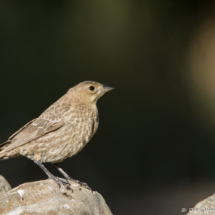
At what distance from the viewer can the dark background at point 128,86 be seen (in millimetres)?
5238

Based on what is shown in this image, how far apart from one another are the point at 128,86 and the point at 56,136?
2656 millimetres

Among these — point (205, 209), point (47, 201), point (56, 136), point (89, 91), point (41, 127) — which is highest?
point (89, 91)

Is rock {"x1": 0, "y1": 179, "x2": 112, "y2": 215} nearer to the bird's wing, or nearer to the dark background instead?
the bird's wing

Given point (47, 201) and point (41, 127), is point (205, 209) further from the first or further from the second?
point (41, 127)

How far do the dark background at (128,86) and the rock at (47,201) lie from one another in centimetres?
234

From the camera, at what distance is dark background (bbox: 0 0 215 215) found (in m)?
5.24

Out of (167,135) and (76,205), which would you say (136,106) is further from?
(76,205)

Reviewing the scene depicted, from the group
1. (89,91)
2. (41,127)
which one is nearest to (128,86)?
(89,91)

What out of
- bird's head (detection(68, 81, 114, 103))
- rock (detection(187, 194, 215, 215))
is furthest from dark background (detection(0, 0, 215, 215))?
rock (detection(187, 194, 215, 215))

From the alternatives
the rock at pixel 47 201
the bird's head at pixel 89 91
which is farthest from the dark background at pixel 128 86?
the rock at pixel 47 201

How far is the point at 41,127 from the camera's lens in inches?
133

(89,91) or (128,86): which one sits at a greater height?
(89,91)

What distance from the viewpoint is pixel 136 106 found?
18.6 feet

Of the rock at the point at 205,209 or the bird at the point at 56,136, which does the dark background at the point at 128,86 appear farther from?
the rock at the point at 205,209
